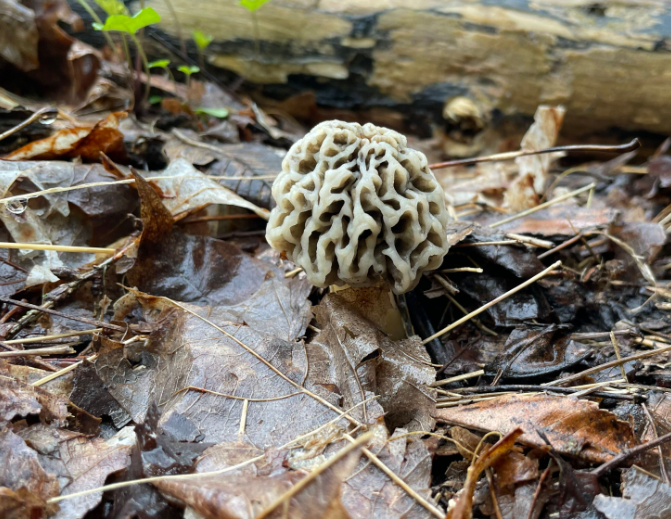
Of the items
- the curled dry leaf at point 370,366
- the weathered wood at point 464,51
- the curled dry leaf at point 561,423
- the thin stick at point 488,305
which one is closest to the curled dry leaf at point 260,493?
the curled dry leaf at point 370,366

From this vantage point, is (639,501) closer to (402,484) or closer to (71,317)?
(402,484)

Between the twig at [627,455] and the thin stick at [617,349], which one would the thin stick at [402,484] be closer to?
the twig at [627,455]

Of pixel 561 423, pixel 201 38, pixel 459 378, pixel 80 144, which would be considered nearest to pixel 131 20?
pixel 80 144

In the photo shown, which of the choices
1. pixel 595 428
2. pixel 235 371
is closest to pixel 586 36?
pixel 595 428

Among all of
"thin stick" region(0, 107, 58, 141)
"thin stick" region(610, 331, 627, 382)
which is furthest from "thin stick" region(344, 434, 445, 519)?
"thin stick" region(0, 107, 58, 141)

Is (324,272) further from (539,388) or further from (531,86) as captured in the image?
(531,86)

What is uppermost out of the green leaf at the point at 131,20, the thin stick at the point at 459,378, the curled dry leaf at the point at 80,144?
the green leaf at the point at 131,20

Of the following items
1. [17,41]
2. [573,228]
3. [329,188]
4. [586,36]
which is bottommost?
[573,228]
